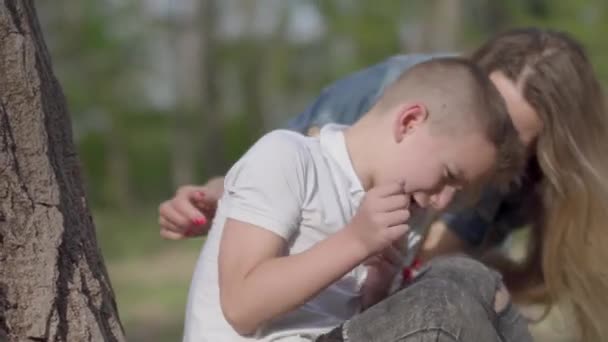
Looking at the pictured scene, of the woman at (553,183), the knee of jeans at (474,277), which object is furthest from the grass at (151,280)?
the knee of jeans at (474,277)

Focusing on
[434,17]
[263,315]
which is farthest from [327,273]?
[434,17]

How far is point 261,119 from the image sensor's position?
23.8 meters

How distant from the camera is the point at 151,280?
7930 millimetres

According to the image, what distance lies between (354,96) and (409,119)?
100cm

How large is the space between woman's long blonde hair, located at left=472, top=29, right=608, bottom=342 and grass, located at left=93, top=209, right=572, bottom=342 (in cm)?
21

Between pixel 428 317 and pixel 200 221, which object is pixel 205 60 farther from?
pixel 428 317

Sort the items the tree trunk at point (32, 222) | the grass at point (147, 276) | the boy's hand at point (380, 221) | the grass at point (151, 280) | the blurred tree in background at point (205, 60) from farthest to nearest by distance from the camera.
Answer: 1. the blurred tree in background at point (205, 60)
2. the grass at point (147, 276)
3. the grass at point (151, 280)
4. the boy's hand at point (380, 221)
5. the tree trunk at point (32, 222)

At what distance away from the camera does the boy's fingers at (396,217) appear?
2152mm

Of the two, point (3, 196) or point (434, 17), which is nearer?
point (3, 196)

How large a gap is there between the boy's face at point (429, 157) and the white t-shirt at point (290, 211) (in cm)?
11

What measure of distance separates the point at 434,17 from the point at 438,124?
14.4m

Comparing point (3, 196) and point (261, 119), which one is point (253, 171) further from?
point (261, 119)

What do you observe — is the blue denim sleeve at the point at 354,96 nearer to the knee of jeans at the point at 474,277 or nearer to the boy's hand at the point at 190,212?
the boy's hand at the point at 190,212

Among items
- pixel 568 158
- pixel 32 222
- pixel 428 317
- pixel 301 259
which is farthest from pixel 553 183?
pixel 32 222
